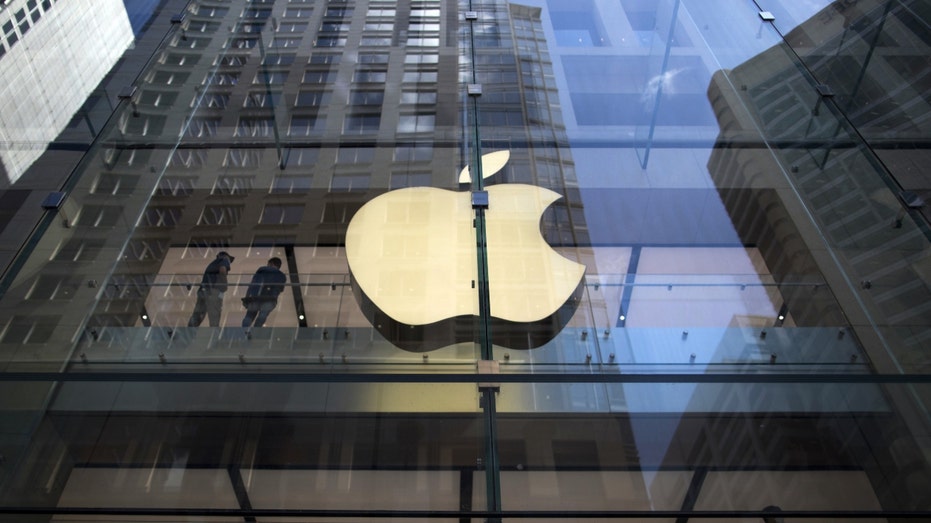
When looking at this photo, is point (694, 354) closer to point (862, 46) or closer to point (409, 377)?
point (409, 377)

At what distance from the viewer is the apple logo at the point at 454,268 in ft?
7.57

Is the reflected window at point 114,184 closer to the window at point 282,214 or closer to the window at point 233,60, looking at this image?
the window at point 282,214

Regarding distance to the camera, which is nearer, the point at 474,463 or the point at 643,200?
the point at 474,463

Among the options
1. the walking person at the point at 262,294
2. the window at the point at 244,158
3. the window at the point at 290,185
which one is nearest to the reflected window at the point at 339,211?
the window at the point at 290,185

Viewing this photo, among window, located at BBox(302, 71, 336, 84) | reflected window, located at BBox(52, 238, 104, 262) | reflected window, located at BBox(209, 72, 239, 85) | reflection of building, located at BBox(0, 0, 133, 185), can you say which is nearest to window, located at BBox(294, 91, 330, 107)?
window, located at BBox(302, 71, 336, 84)

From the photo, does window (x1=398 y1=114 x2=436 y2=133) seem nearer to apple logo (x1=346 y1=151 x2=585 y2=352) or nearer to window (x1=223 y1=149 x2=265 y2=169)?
apple logo (x1=346 y1=151 x2=585 y2=352)

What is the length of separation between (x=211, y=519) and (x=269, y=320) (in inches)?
30.6

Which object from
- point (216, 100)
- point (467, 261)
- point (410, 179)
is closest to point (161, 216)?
point (216, 100)

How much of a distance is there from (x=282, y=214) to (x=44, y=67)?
1.82 metres

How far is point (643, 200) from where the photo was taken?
299 centimetres

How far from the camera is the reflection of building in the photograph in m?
3.49

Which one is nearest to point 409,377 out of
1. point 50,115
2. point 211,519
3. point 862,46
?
point 211,519

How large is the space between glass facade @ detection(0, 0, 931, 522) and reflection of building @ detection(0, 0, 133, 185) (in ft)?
0.06

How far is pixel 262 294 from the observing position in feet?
8.48
